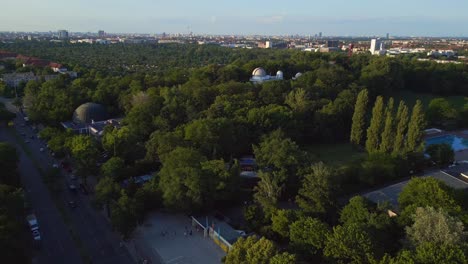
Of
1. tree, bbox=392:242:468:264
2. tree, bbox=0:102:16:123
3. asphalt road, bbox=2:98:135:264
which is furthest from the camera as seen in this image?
tree, bbox=0:102:16:123

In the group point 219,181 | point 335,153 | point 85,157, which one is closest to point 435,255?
point 219,181

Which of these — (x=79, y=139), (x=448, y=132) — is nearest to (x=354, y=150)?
(x=448, y=132)

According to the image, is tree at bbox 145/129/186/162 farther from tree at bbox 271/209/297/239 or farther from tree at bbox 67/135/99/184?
tree at bbox 271/209/297/239

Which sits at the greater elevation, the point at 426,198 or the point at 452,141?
the point at 426,198

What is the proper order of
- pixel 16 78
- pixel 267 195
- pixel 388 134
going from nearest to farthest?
pixel 267 195, pixel 388 134, pixel 16 78

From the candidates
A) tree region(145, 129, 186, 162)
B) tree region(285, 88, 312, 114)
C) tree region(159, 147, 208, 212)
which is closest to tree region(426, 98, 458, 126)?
tree region(285, 88, 312, 114)

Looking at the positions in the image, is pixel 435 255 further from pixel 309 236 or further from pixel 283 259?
pixel 283 259

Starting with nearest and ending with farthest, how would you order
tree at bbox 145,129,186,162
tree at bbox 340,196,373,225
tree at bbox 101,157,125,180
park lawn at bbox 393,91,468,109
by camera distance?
tree at bbox 340,196,373,225, tree at bbox 101,157,125,180, tree at bbox 145,129,186,162, park lawn at bbox 393,91,468,109

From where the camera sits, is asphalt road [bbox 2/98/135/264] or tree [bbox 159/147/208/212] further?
tree [bbox 159/147/208/212]
